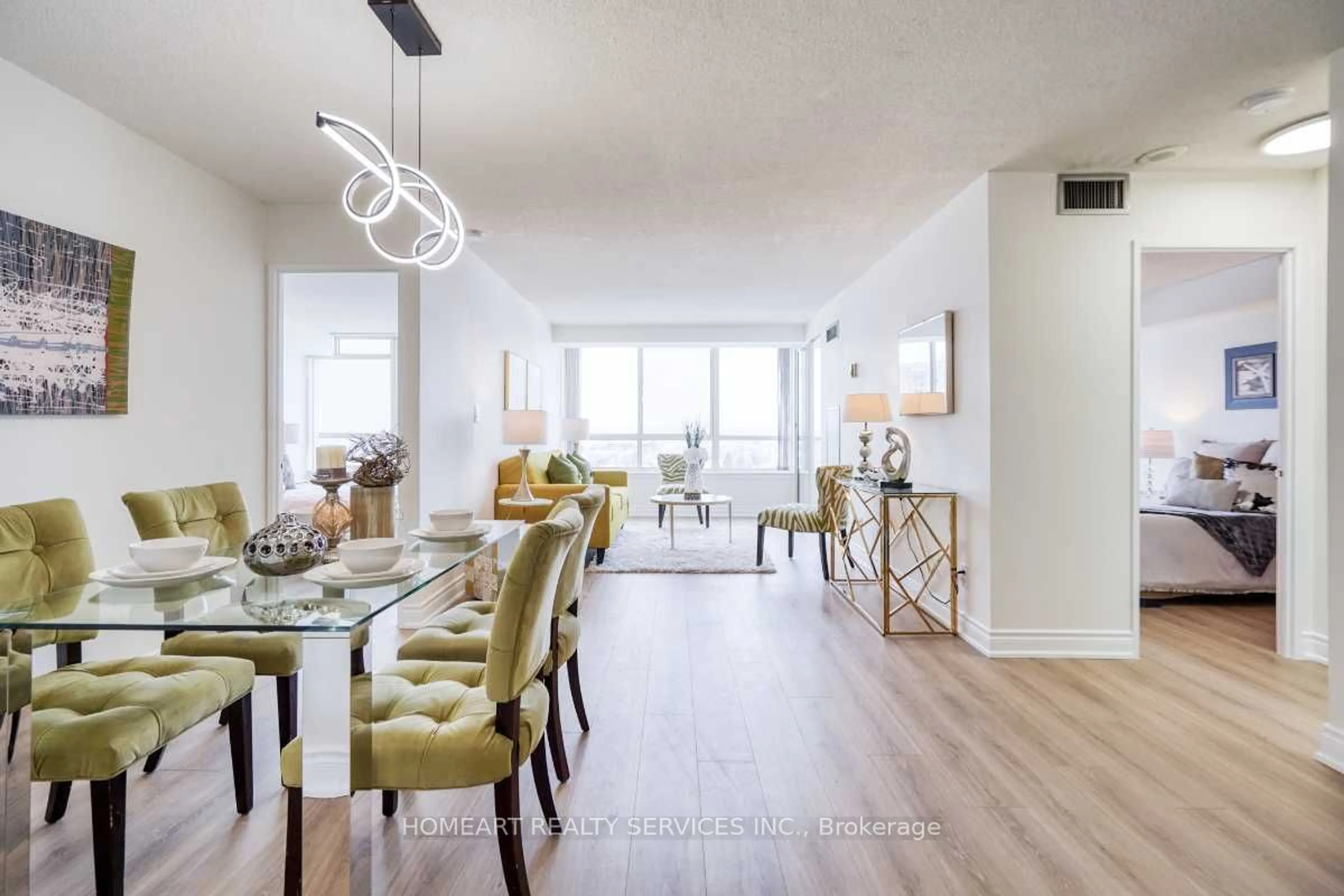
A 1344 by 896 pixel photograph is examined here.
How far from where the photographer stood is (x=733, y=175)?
3350mm

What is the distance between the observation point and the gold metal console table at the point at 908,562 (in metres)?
3.64

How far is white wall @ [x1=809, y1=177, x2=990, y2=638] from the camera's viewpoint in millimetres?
3355

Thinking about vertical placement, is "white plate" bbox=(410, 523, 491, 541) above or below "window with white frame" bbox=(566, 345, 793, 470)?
below

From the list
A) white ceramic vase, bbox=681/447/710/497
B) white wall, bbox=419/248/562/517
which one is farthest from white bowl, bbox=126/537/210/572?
white ceramic vase, bbox=681/447/710/497

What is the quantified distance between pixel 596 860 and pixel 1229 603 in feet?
15.1

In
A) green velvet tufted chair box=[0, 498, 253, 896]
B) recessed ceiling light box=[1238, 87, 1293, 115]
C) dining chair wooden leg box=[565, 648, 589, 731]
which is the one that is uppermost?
recessed ceiling light box=[1238, 87, 1293, 115]

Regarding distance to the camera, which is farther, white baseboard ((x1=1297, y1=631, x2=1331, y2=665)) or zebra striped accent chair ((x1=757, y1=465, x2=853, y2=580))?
zebra striped accent chair ((x1=757, y1=465, x2=853, y2=580))

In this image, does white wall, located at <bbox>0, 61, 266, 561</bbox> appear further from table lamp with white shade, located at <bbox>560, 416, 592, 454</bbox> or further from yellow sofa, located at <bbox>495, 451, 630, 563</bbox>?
table lamp with white shade, located at <bbox>560, 416, 592, 454</bbox>

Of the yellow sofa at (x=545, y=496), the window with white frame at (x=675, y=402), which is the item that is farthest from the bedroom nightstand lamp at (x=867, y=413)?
the window with white frame at (x=675, y=402)

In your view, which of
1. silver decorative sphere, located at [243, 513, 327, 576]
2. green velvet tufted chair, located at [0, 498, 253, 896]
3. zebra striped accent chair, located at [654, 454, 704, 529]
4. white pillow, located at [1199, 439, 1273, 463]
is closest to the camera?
green velvet tufted chair, located at [0, 498, 253, 896]

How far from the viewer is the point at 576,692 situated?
2408 mm

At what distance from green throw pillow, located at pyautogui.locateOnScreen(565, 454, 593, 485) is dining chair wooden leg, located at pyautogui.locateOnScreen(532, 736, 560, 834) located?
4205 millimetres

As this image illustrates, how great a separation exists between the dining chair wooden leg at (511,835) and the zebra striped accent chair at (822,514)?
3418 millimetres

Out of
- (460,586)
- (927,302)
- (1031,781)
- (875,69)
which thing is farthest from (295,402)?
(1031,781)
